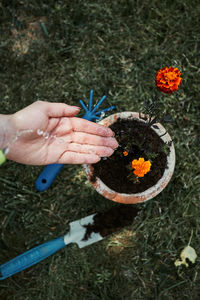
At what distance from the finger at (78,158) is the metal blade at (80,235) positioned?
2.31 ft

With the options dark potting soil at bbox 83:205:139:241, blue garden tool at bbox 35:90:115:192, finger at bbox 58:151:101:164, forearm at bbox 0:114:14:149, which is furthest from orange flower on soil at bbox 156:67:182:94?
dark potting soil at bbox 83:205:139:241

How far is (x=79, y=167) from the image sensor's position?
7.88ft

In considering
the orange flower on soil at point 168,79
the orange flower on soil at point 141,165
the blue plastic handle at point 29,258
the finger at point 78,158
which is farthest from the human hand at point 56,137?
the blue plastic handle at point 29,258

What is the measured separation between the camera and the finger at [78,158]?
1718 millimetres

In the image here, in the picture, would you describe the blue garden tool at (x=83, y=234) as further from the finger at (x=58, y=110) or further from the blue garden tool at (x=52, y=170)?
the finger at (x=58, y=110)

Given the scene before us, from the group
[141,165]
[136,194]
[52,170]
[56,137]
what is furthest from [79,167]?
[141,165]

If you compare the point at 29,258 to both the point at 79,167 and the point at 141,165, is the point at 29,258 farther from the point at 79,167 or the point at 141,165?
the point at 141,165

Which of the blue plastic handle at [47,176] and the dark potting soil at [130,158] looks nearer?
the dark potting soil at [130,158]

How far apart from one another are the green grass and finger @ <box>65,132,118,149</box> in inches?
24.7

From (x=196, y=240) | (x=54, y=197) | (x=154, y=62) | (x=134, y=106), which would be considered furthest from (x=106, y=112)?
(x=196, y=240)

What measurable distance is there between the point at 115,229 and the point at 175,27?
74.3 inches

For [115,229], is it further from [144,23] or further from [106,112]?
[144,23]

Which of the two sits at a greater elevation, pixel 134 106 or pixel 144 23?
pixel 144 23

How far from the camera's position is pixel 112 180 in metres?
1.84
